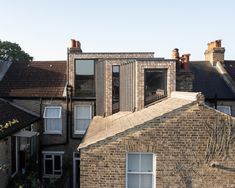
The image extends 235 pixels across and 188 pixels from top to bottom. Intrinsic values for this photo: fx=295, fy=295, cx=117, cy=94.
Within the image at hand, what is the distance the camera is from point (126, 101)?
15828 mm

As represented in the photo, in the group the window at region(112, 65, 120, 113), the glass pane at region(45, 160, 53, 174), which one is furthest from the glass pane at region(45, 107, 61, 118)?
the window at region(112, 65, 120, 113)

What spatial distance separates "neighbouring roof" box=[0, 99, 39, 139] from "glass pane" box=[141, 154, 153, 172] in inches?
261

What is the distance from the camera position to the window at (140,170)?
404 inches

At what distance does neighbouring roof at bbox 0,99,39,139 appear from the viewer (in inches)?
568

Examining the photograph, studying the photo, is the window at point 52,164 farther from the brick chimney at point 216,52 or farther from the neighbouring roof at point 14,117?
the brick chimney at point 216,52

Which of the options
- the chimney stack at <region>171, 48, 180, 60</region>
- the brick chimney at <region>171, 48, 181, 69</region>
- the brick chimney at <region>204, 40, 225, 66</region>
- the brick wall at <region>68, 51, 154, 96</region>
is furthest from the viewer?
the brick chimney at <region>204, 40, 225, 66</region>

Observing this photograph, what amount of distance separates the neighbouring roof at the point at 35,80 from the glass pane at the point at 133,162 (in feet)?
36.5

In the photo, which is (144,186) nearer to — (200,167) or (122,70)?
(200,167)

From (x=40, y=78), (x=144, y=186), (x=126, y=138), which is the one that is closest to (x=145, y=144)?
(x=126, y=138)

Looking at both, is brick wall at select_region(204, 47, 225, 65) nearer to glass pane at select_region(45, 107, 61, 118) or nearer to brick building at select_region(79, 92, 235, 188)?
glass pane at select_region(45, 107, 61, 118)

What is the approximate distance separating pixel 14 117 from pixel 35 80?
5556 mm

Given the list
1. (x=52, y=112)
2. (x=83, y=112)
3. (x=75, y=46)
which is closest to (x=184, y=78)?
(x=83, y=112)

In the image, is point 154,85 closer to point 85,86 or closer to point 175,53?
point 175,53

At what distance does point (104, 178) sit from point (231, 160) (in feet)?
14.3
